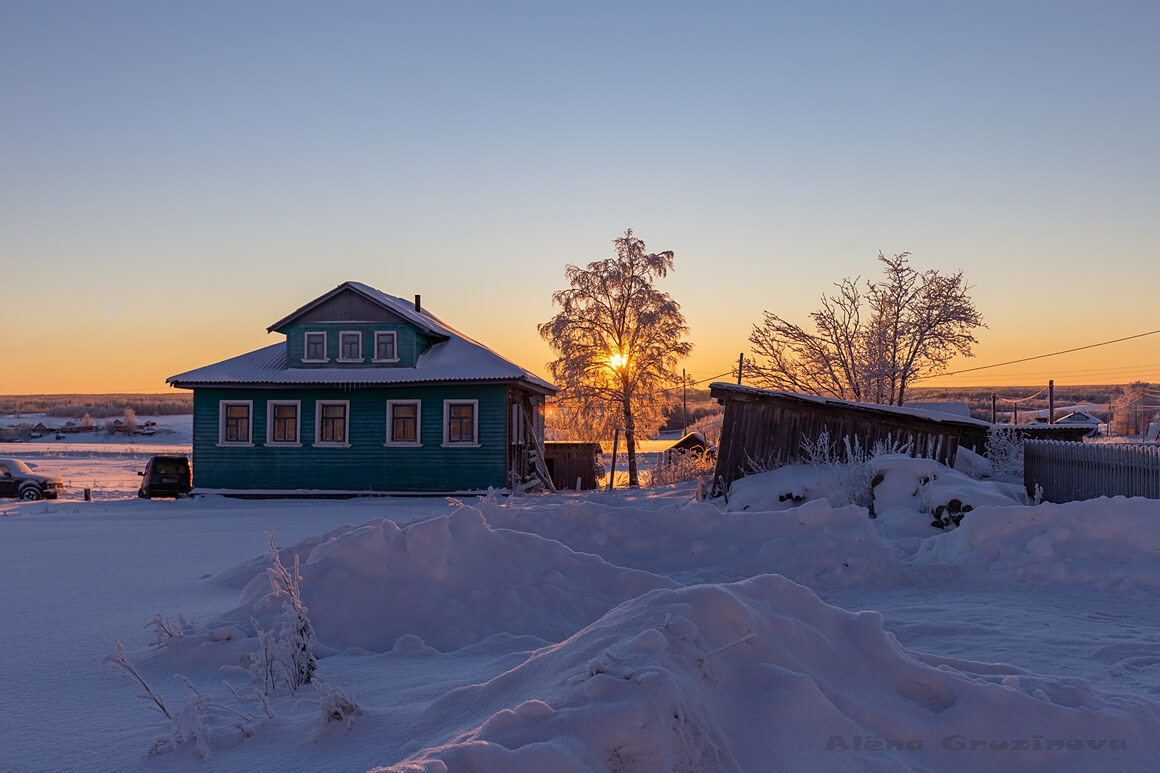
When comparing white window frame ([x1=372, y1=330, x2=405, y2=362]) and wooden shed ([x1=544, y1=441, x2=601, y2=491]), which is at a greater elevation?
white window frame ([x1=372, y1=330, x2=405, y2=362])

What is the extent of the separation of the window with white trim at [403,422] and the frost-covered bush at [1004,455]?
16379 millimetres

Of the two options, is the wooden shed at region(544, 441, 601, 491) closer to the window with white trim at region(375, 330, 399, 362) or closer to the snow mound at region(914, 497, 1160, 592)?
the window with white trim at region(375, 330, 399, 362)

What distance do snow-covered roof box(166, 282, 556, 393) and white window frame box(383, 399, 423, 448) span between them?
0.89 meters

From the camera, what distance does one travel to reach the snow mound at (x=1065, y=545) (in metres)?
7.90

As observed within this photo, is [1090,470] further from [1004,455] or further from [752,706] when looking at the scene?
[752,706]

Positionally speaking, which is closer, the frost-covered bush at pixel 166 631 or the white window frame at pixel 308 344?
the frost-covered bush at pixel 166 631

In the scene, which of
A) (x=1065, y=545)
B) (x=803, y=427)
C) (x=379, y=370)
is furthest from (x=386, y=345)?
(x=1065, y=545)

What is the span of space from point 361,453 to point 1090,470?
1934cm

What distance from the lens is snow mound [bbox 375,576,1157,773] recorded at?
2.83 meters

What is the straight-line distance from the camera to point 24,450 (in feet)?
190

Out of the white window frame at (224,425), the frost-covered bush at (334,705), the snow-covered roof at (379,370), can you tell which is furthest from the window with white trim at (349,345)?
the frost-covered bush at (334,705)

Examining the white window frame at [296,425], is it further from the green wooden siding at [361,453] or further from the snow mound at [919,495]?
the snow mound at [919,495]

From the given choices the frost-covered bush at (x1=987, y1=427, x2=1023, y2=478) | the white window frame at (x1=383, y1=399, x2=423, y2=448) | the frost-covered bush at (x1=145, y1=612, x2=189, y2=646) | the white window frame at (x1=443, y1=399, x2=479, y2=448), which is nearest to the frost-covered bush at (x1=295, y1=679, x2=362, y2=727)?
the frost-covered bush at (x1=145, y1=612, x2=189, y2=646)

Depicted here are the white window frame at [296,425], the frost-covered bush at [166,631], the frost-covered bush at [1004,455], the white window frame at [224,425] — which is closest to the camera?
the frost-covered bush at [166,631]
